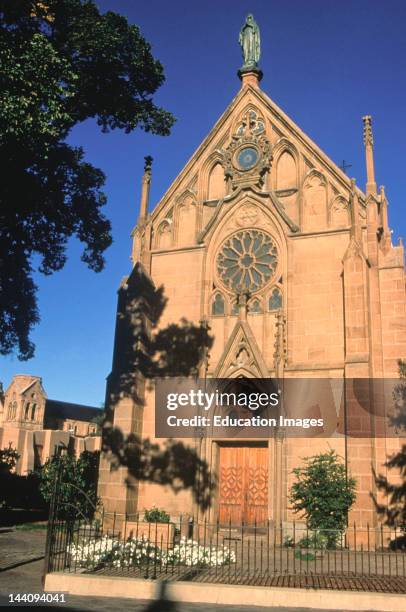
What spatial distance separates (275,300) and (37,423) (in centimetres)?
7040

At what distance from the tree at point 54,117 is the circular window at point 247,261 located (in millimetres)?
4980

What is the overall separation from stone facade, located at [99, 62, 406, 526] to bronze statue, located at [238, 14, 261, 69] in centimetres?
123

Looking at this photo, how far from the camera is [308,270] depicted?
21.0 m

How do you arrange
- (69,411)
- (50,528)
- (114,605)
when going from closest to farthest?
(114,605) → (50,528) → (69,411)

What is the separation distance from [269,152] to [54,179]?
28.1 feet

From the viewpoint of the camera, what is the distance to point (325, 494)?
16.8 meters

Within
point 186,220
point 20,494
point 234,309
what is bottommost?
point 20,494

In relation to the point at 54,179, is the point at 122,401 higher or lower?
lower

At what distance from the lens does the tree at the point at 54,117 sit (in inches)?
622

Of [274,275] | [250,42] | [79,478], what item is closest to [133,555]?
[79,478]

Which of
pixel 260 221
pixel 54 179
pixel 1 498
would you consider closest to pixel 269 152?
pixel 260 221

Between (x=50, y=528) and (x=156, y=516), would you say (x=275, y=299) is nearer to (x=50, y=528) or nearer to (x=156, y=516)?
(x=156, y=516)

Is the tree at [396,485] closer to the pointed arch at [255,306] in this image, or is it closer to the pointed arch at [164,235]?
the pointed arch at [255,306]

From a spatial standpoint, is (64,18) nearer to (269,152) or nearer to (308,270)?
(269,152)
